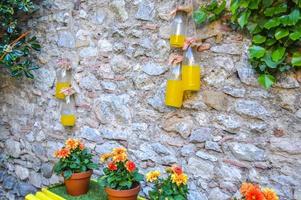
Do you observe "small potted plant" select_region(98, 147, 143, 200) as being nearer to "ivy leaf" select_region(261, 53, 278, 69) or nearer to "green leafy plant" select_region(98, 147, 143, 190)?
"green leafy plant" select_region(98, 147, 143, 190)

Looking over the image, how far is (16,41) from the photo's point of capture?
2.54 m

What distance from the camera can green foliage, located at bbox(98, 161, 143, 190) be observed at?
1.73 metres

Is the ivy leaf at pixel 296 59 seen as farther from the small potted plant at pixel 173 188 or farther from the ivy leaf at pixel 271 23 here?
the small potted plant at pixel 173 188

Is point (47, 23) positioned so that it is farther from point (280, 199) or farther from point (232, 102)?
point (280, 199)

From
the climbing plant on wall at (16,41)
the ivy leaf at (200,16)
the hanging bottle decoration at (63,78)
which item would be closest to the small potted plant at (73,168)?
the hanging bottle decoration at (63,78)

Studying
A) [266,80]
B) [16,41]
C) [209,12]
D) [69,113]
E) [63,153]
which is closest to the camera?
[266,80]

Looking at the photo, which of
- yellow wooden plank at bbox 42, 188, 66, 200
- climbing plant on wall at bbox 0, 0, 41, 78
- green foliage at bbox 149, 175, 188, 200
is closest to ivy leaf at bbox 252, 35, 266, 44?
green foliage at bbox 149, 175, 188, 200

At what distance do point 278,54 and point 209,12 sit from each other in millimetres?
438

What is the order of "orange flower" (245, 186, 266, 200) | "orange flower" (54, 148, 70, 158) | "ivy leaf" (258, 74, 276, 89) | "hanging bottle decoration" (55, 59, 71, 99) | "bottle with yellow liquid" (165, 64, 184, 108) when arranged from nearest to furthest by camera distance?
"orange flower" (245, 186, 266, 200) → "ivy leaf" (258, 74, 276, 89) → "bottle with yellow liquid" (165, 64, 184, 108) → "orange flower" (54, 148, 70, 158) → "hanging bottle decoration" (55, 59, 71, 99)

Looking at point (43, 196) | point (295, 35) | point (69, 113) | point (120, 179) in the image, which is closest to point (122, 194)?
point (120, 179)

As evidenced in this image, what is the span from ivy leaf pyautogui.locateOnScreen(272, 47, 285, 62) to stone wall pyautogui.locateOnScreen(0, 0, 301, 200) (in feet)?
0.34

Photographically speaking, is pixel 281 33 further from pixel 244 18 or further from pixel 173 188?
pixel 173 188

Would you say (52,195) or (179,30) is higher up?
(179,30)

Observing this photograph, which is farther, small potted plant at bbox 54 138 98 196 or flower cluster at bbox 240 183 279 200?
small potted plant at bbox 54 138 98 196
